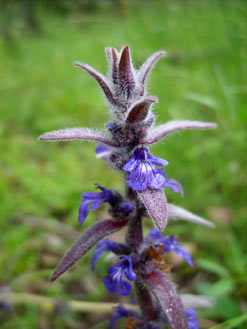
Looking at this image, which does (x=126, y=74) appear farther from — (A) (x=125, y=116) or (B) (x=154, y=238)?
(B) (x=154, y=238)

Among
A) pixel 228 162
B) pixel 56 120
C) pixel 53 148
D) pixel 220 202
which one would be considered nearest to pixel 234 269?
pixel 220 202

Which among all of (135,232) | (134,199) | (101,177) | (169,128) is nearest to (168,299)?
(135,232)

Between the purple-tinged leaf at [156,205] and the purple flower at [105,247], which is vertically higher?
the purple-tinged leaf at [156,205]

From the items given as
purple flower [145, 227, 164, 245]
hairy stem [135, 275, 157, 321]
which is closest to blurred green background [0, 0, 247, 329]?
hairy stem [135, 275, 157, 321]

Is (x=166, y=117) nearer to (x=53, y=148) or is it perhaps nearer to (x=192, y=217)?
(x=53, y=148)

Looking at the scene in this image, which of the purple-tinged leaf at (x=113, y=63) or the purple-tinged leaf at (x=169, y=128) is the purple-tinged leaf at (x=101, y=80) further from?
the purple-tinged leaf at (x=169, y=128)

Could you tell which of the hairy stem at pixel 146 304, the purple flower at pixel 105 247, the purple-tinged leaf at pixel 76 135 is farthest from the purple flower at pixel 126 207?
the hairy stem at pixel 146 304

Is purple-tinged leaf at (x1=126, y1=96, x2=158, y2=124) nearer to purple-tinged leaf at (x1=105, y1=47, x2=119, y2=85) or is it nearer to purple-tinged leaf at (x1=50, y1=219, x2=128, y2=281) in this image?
purple-tinged leaf at (x1=105, y1=47, x2=119, y2=85)
